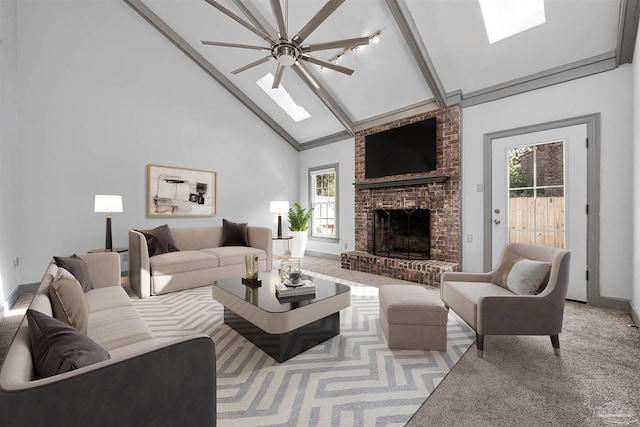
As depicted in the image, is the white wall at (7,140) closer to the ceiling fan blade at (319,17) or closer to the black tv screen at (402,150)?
the ceiling fan blade at (319,17)

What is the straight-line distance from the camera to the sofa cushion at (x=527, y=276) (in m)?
2.18

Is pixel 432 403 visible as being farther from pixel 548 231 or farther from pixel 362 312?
pixel 548 231

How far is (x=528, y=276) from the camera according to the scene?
7.32 feet

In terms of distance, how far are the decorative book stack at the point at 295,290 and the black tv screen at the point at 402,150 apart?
119 inches

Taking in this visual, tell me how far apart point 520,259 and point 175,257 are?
3.84 meters

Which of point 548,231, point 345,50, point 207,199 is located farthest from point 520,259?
point 207,199

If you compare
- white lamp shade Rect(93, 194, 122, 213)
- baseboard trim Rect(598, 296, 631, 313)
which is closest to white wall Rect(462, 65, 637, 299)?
baseboard trim Rect(598, 296, 631, 313)

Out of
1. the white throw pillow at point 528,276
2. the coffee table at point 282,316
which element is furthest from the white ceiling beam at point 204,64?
the white throw pillow at point 528,276

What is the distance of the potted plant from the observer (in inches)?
247

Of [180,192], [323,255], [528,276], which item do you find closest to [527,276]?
[528,276]

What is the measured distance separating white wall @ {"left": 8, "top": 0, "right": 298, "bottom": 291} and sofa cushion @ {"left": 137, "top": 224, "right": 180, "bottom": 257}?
796 millimetres

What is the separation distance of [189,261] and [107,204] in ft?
4.00

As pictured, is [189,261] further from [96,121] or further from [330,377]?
[330,377]

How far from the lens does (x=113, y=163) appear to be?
427 cm
